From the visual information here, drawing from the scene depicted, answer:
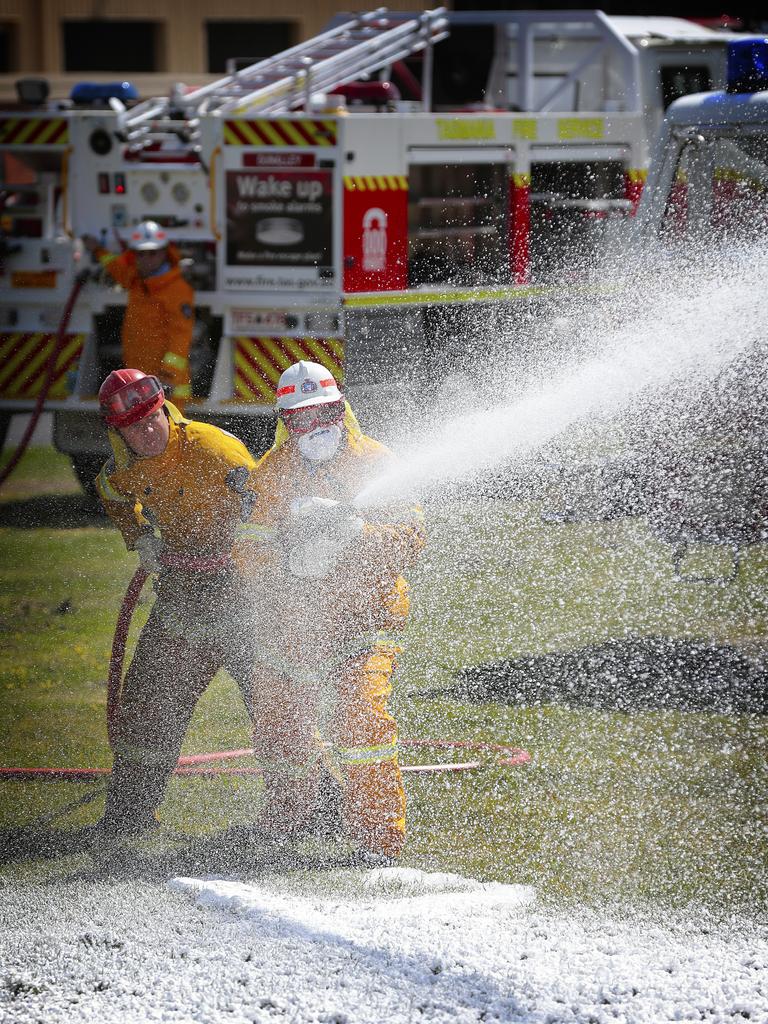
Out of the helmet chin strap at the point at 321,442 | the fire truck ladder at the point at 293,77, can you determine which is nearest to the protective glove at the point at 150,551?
the helmet chin strap at the point at 321,442

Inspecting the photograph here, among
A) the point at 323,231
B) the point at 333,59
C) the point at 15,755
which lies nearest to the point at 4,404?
the point at 323,231

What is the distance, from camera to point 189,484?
5.08m

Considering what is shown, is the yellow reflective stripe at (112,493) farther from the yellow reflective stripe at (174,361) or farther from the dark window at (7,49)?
the dark window at (7,49)

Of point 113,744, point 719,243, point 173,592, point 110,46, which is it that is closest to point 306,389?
point 173,592

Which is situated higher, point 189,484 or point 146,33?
point 146,33

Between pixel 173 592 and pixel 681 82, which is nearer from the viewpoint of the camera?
pixel 173 592

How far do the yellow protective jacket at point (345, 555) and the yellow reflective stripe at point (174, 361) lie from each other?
4.40m

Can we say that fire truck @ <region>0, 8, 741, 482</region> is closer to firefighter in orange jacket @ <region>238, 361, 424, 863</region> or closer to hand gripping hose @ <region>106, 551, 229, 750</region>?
hand gripping hose @ <region>106, 551, 229, 750</region>

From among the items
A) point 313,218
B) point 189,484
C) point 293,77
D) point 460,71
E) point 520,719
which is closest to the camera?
point 189,484

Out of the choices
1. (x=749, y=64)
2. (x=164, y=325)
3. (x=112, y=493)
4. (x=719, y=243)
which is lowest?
(x=164, y=325)

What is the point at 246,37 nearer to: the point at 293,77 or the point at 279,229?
the point at 293,77

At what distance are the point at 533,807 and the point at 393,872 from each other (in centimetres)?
78

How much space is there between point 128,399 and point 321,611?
923 millimetres

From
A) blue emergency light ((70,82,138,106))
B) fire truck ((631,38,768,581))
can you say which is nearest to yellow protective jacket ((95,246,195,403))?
blue emergency light ((70,82,138,106))
